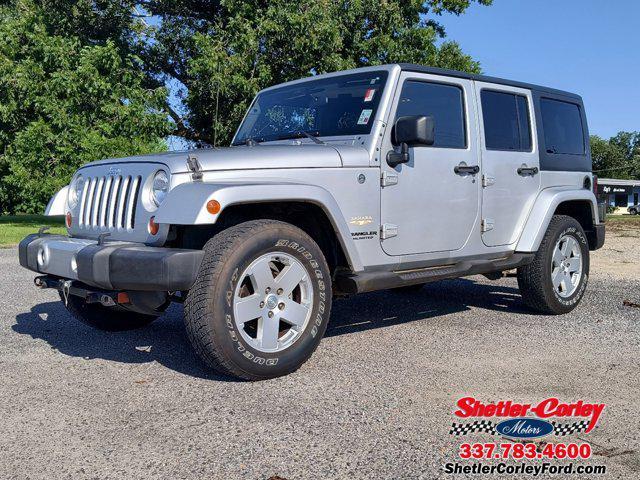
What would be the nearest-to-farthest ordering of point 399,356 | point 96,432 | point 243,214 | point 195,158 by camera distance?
point 96,432 → point 195,158 → point 243,214 → point 399,356

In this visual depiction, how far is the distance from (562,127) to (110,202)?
14.5 ft

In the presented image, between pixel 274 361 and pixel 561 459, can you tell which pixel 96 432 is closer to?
pixel 274 361

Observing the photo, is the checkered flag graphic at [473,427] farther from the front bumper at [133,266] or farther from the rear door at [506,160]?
the rear door at [506,160]

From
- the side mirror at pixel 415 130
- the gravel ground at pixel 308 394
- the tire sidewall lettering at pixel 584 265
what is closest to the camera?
the gravel ground at pixel 308 394

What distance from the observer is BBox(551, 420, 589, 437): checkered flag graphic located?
3.11 meters

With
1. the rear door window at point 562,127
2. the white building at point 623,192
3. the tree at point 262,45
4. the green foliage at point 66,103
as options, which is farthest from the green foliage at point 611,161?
the rear door window at point 562,127

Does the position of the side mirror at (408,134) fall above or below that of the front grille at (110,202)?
above

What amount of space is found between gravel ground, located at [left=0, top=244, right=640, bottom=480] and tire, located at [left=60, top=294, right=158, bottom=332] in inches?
3.9

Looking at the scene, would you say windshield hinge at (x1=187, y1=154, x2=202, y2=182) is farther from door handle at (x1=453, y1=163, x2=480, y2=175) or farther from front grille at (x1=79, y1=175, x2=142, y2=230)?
door handle at (x1=453, y1=163, x2=480, y2=175)

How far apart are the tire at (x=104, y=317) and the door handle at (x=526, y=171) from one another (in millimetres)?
3418

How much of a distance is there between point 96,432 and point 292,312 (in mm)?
1338

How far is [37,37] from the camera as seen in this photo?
17266 millimetres

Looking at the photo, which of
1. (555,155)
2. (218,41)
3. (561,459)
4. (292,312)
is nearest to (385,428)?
(561,459)

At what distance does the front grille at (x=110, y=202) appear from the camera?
13.2ft
